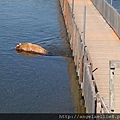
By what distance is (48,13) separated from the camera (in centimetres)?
4444

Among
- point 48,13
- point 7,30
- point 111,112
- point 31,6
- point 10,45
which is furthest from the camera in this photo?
point 31,6

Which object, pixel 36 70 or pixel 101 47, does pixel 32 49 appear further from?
pixel 101 47

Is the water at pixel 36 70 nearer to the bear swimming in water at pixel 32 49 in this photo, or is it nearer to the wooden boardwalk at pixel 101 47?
the bear swimming in water at pixel 32 49

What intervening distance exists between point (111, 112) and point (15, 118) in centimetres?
677

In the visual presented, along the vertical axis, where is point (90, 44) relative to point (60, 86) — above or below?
above

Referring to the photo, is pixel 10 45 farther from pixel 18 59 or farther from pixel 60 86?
pixel 60 86

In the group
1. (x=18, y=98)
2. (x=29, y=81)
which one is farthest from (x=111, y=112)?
(x=29, y=81)

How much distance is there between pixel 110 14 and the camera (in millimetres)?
28938

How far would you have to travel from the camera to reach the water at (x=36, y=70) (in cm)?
2027

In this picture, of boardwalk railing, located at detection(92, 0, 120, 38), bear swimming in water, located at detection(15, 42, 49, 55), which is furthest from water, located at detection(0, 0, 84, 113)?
boardwalk railing, located at detection(92, 0, 120, 38)

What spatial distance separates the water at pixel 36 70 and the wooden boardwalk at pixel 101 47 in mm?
1968

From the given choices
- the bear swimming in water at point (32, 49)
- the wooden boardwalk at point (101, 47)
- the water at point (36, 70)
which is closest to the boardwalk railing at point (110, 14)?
the wooden boardwalk at point (101, 47)

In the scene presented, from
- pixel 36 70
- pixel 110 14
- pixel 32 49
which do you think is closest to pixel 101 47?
pixel 36 70

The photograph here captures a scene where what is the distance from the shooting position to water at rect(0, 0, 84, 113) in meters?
20.3
